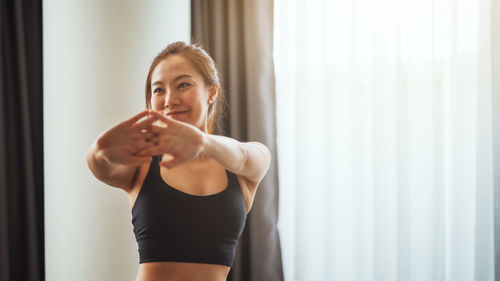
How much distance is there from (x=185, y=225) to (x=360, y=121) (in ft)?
5.01

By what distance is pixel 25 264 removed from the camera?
6.98 ft

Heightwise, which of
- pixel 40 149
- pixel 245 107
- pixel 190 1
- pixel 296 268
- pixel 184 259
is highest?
pixel 190 1

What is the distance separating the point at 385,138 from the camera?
2236mm

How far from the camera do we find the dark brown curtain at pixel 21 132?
2096 millimetres

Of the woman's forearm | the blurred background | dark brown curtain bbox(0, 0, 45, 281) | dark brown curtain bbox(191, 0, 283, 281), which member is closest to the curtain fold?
the blurred background

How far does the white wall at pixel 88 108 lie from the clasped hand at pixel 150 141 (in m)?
1.60

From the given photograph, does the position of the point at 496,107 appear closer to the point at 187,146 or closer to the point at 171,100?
the point at 171,100

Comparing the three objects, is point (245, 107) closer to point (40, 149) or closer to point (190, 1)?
point (190, 1)

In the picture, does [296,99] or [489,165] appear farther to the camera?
[296,99]

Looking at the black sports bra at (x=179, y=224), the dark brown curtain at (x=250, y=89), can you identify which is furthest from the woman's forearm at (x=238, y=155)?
the dark brown curtain at (x=250, y=89)

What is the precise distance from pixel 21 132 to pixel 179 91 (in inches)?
57.7

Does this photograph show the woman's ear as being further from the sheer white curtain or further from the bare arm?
the sheer white curtain

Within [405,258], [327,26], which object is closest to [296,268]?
[405,258]

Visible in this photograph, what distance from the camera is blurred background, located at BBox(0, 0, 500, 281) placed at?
211 cm
